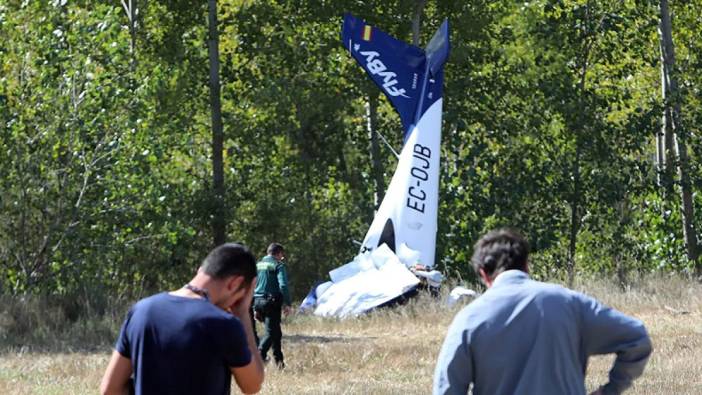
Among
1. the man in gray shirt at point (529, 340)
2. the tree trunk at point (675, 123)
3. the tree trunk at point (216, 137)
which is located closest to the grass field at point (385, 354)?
the man in gray shirt at point (529, 340)

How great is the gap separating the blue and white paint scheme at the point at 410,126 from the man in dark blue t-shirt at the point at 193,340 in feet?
59.6

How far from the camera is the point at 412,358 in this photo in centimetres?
1523

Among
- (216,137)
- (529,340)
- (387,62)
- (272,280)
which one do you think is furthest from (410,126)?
(529,340)

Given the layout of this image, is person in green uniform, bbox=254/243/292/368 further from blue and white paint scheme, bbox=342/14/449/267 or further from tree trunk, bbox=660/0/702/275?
tree trunk, bbox=660/0/702/275

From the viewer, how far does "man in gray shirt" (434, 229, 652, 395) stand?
17.6ft

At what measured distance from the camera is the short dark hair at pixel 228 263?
18.8ft

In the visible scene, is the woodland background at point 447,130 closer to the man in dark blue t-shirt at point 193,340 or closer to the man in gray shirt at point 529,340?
the man in dark blue t-shirt at point 193,340

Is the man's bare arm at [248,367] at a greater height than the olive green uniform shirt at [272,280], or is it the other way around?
the man's bare arm at [248,367]

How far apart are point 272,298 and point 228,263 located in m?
9.29

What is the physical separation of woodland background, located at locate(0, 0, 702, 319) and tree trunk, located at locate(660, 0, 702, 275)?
4 cm

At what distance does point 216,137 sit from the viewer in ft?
93.6

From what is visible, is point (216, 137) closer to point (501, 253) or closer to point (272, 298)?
point (272, 298)

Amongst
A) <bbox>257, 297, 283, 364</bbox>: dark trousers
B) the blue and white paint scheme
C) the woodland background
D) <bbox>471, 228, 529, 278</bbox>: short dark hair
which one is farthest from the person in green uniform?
the woodland background

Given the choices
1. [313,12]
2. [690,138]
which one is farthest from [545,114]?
[313,12]
